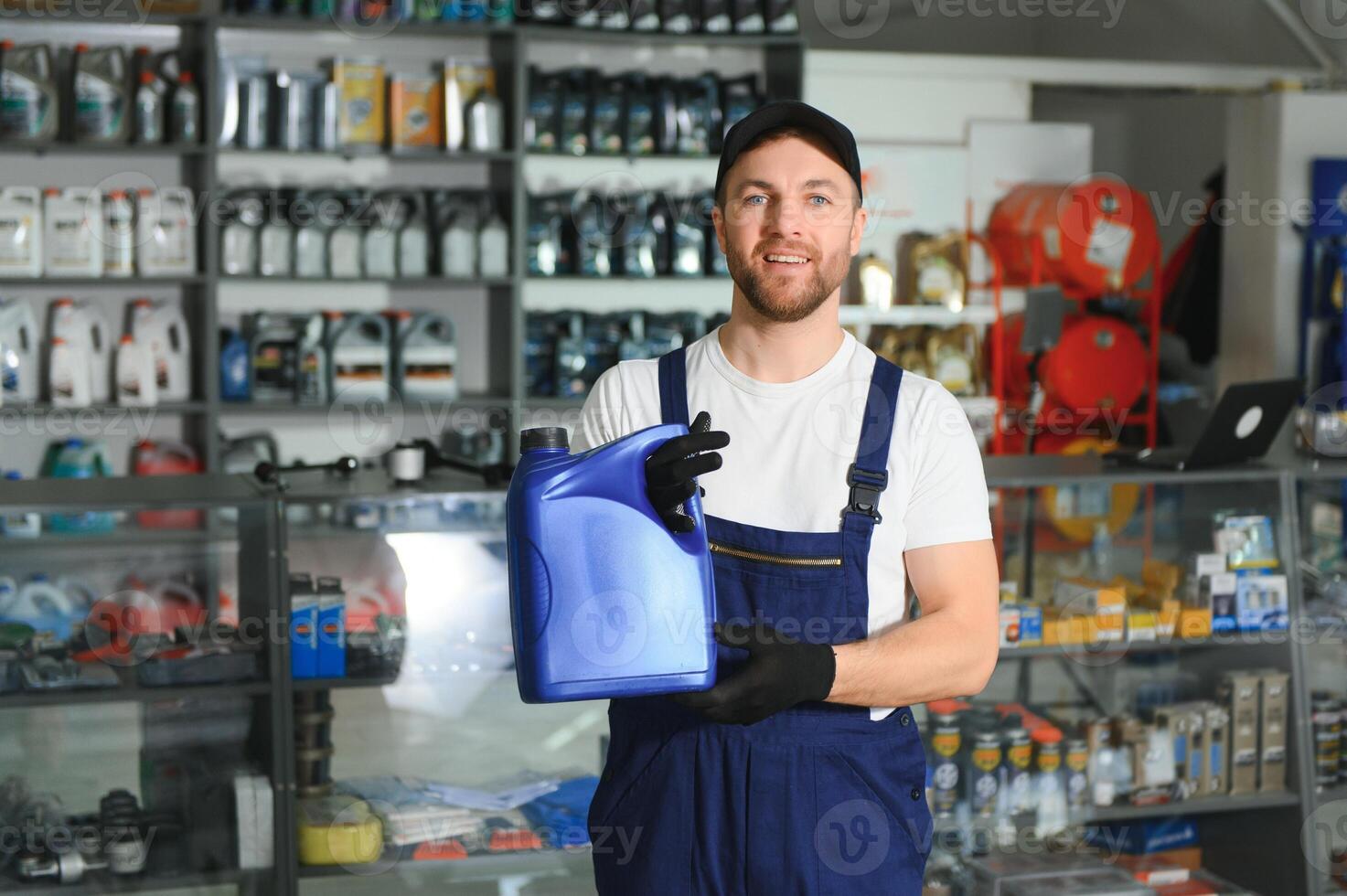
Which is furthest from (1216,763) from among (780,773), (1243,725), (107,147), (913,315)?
(107,147)

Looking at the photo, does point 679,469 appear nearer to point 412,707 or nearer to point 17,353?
point 412,707

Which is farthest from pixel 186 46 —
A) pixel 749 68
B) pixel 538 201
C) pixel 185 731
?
pixel 185 731

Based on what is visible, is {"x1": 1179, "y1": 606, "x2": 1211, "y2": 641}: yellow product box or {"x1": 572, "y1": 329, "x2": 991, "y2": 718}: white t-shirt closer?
{"x1": 572, "y1": 329, "x2": 991, "y2": 718}: white t-shirt

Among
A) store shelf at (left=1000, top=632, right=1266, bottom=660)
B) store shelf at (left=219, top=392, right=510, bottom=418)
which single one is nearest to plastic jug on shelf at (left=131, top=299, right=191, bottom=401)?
store shelf at (left=219, top=392, right=510, bottom=418)

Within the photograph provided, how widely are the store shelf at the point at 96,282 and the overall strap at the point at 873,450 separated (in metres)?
4.08

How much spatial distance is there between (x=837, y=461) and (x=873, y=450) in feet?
0.16

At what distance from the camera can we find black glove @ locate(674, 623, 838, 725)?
4.95ft

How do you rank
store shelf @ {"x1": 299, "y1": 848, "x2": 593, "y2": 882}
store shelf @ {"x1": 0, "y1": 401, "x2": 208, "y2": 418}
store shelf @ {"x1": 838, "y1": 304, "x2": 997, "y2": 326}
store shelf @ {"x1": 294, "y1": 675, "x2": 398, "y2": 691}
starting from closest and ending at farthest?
store shelf @ {"x1": 294, "y1": 675, "x2": 398, "y2": 691}, store shelf @ {"x1": 299, "y1": 848, "x2": 593, "y2": 882}, store shelf @ {"x1": 0, "y1": 401, "x2": 208, "y2": 418}, store shelf @ {"x1": 838, "y1": 304, "x2": 997, "y2": 326}

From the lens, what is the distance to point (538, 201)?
5.59 metres

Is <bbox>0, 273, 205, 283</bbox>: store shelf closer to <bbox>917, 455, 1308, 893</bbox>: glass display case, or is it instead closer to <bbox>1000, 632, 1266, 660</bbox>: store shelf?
<bbox>917, 455, 1308, 893</bbox>: glass display case

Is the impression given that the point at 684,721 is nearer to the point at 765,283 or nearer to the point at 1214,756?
the point at 765,283

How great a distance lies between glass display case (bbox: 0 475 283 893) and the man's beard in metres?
1.34

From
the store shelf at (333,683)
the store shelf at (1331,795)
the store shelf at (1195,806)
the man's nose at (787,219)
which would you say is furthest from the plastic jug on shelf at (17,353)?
the store shelf at (1331,795)

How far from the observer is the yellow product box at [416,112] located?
18.1 feet
